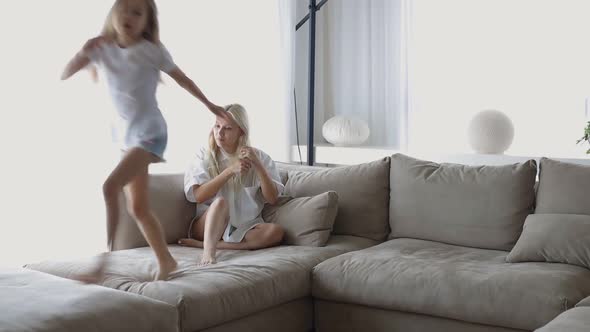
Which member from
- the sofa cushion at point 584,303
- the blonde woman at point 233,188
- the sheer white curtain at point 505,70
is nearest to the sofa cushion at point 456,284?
the sofa cushion at point 584,303

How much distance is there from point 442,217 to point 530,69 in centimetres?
173

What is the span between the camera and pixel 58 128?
12.9 ft

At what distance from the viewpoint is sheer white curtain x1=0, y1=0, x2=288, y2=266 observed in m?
3.76

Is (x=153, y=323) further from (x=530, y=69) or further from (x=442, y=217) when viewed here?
(x=530, y=69)

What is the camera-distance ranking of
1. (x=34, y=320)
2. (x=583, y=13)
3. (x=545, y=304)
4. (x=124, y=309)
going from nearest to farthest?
(x=34, y=320), (x=124, y=309), (x=545, y=304), (x=583, y=13)

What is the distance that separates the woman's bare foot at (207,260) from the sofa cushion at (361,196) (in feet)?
2.47

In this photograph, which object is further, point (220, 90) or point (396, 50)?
point (396, 50)

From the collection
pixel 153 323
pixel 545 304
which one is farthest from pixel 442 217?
pixel 153 323

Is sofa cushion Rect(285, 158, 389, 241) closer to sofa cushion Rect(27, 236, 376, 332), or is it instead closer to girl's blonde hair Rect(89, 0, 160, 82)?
sofa cushion Rect(27, 236, 376, 332)

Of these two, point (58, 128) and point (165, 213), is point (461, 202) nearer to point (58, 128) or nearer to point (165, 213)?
point (165, 213)

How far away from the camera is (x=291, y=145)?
551 centimetres

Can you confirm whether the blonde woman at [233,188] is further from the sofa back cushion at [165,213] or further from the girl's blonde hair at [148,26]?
the girl's blonde hair at [148,26]

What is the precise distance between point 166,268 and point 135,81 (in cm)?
79

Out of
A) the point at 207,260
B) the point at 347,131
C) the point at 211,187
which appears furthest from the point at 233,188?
the point at 347,131
